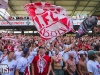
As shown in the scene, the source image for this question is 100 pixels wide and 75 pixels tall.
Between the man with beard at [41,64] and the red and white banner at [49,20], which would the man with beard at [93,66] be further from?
the red and white banner at [49,20]

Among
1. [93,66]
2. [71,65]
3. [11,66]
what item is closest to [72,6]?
[71,65]

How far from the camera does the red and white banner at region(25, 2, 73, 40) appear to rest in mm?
6035

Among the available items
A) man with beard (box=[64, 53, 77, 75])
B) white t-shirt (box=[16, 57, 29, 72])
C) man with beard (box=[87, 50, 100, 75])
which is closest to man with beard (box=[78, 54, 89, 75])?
man with beard (box=[64, 53, 77, 75])

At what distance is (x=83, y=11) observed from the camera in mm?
36062

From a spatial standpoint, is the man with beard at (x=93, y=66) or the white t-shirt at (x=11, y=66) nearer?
the man with beard at (x=93, y=66)

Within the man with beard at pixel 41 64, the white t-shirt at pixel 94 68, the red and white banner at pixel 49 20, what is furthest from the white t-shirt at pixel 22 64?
the white t-shirt at pixel 94 68

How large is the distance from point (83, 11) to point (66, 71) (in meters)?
30.6

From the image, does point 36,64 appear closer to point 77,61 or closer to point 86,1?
point 77,61

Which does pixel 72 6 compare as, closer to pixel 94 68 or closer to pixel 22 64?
pixel 22 64

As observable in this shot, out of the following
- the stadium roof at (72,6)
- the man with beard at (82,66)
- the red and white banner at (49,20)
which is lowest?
the man with beard at (82,66)

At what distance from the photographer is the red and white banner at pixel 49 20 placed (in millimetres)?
6035

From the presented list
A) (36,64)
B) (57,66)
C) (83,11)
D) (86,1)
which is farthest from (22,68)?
(83,11)

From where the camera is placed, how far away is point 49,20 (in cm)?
636

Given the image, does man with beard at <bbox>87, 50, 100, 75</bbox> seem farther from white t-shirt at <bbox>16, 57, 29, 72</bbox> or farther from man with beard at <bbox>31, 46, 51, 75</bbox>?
Answer: white t-shirt at <bbox>16, 57, 29, 72</bbox>
